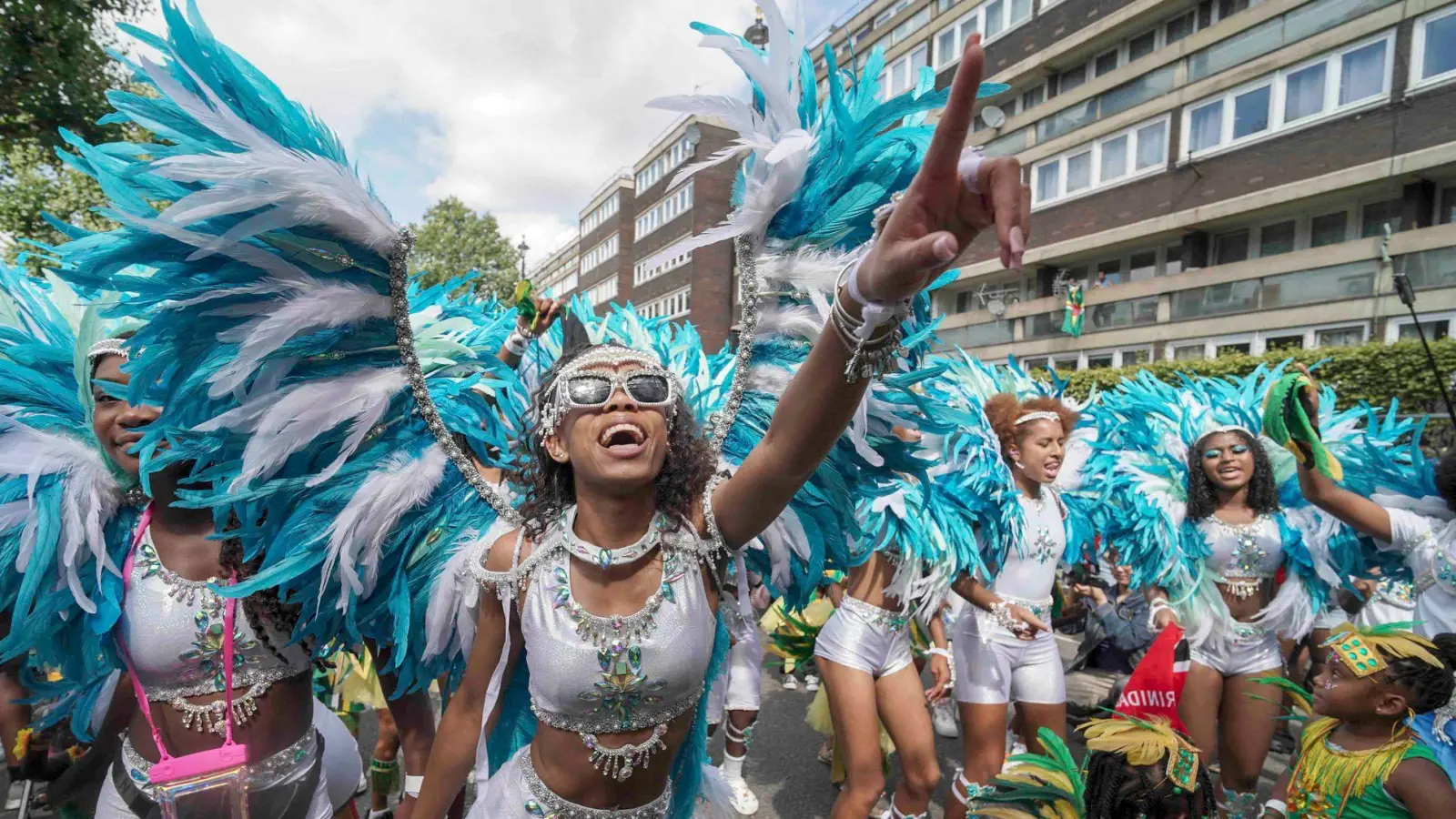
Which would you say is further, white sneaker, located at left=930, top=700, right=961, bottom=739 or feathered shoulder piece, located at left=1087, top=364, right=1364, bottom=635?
white sneaker, located at left=930, top=700, right=961, bottom=739

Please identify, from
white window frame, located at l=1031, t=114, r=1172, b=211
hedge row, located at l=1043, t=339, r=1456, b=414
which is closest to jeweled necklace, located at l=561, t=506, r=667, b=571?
hedge row, located at l=1043, t=339, r=1456, b=414

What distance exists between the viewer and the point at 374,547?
6.66ft

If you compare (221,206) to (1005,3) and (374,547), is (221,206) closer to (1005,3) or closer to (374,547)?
(374,547)

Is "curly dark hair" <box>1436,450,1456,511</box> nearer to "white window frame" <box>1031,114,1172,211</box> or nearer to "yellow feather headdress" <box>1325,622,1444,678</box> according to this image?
"yellow feather headdress" <box>1325,622,1444,678</box>

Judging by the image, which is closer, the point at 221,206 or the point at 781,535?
the point at 221,206

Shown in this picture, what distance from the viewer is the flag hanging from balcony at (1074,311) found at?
1859cm

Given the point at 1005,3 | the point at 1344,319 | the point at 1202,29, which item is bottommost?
the point at 1344,319

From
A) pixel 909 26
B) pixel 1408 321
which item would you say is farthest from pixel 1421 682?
pixel 909 26

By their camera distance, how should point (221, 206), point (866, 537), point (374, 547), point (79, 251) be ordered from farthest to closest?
point (866, 537) → point (374, 547) → point (79, 251) → point (221, 206)

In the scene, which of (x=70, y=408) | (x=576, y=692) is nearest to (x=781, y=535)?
(x=576, y=692)

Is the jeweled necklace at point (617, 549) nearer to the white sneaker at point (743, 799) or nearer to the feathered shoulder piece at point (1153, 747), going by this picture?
the feathered shoulder piece at point (1153, 747)

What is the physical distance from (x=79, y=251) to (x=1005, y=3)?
2419 centimetres

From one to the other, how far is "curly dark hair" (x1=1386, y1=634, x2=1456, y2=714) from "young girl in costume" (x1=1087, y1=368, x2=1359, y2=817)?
49.4 inches

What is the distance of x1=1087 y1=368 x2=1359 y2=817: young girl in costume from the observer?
3.82m
